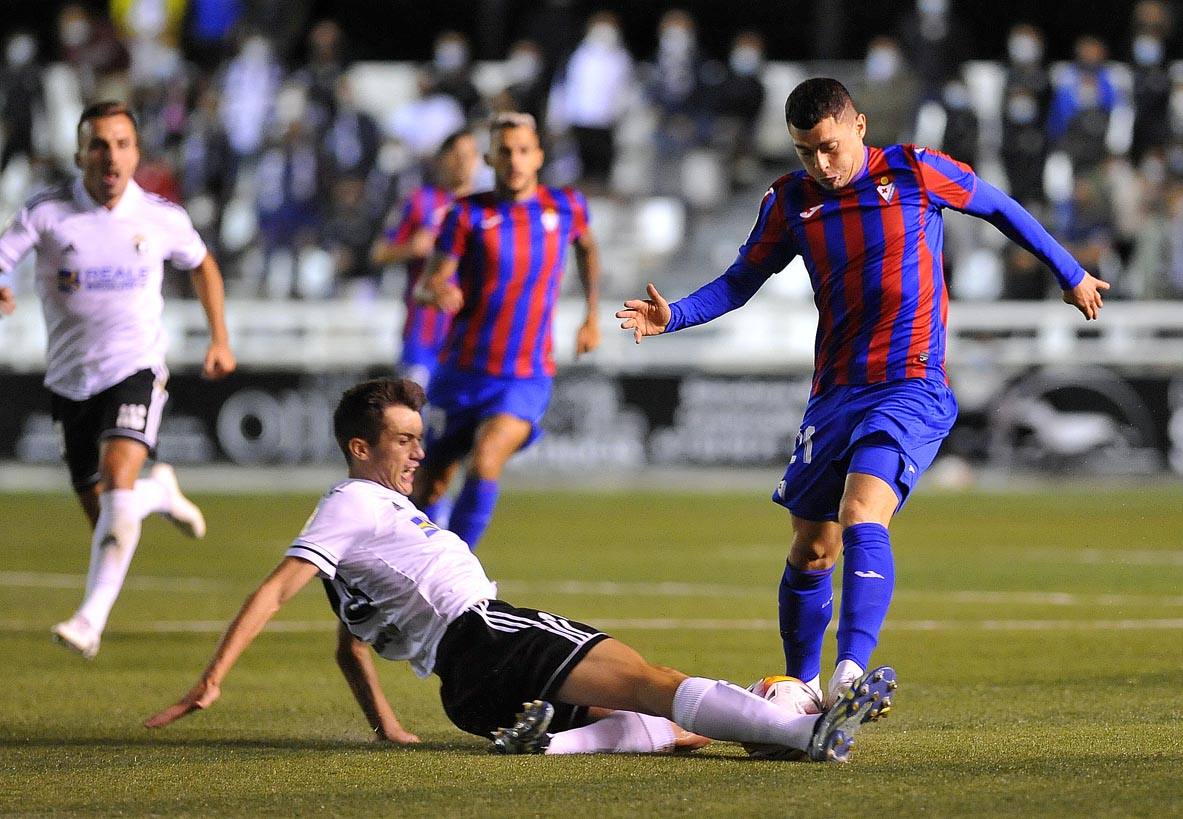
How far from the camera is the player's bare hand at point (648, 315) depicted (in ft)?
19.5

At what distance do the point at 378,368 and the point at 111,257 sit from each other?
1097 cm

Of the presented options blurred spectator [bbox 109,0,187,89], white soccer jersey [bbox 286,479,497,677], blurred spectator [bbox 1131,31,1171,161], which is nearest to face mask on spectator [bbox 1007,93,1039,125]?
blurred spectator [bbox 1131,31,1171,161]

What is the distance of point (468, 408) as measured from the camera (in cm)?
892

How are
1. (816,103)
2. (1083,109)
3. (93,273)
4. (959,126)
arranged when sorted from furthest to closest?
(1083,109) → (959,126) → (93,273) → (816,103)

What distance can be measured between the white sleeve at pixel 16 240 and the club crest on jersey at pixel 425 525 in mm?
2878

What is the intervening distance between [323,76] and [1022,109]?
26.9 ft

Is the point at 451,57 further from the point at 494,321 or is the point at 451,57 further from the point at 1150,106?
the point at 494,321

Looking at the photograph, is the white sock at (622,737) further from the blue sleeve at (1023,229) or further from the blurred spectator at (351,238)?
the blurred spectator at (351,238)

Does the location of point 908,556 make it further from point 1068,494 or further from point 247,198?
point 247,198

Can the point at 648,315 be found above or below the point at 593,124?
below

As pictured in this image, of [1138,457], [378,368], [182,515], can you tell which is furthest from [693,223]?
[182,515]

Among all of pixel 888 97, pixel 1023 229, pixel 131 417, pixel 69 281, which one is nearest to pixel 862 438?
pixel 1023 229

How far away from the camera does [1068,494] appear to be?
1700cm

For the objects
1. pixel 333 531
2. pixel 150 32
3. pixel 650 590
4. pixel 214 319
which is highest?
pixel 150 32
